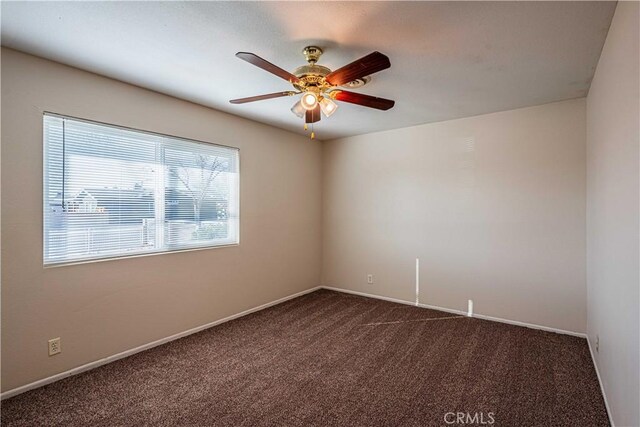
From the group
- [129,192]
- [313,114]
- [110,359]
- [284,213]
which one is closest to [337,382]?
[110,359]

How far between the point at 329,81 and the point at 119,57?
5.26 feet

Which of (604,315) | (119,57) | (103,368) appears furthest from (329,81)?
(103,368)

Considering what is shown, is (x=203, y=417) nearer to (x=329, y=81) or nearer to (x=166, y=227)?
(x=166, y=227)

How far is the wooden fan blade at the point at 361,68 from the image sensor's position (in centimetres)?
172

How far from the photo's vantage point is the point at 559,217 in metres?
3.30

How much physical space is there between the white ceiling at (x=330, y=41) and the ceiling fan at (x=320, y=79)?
0.18 metres

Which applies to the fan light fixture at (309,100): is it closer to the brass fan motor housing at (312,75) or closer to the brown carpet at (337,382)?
the brass fan motor housing at (312,75)

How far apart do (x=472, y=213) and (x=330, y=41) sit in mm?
2763

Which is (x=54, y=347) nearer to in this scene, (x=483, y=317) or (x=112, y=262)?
(x=112, y=262)

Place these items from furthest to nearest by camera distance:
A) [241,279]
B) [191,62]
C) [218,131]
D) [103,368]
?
1. [241,279]
2. [218,131]
3. [103,368]
4. [191,62]

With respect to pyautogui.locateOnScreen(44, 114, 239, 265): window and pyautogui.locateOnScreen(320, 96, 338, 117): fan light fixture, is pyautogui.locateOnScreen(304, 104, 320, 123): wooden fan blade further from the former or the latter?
pyautogui.locateOnScreen(44, 114, 239, 265): window

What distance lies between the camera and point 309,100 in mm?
2240

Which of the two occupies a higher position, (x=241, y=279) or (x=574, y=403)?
(x=241, y=279)

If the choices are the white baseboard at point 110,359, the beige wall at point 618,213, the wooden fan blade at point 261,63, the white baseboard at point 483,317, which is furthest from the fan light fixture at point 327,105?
the white baseboard at point 483,317
